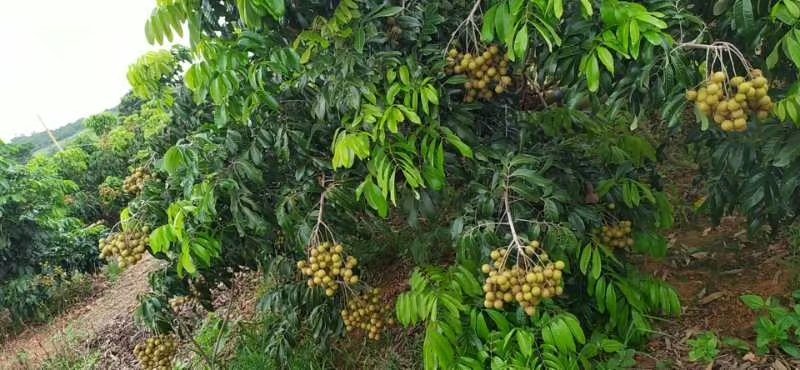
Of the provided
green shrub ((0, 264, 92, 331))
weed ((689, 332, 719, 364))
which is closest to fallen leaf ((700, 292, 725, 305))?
weed ((689, 332, 719, 364))

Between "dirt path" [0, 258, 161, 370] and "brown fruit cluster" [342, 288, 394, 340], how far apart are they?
149 inches

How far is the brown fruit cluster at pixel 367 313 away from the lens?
283 cm

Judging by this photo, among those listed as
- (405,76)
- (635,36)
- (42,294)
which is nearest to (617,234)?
(635,36)

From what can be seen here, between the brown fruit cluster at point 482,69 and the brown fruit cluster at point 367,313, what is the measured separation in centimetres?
113

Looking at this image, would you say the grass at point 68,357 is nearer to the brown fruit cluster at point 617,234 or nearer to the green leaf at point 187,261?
the green leaf at point 187,261

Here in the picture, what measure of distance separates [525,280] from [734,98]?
0.79 m

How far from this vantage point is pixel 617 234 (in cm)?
244

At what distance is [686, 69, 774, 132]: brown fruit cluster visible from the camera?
157cm

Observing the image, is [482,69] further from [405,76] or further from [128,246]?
[128,246]

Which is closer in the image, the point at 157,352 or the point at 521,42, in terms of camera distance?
the point at 521,42

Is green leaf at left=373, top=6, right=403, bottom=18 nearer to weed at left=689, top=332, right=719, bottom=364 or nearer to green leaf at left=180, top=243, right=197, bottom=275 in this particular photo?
green leaf at left=180, top=243, right=197, bottom=275

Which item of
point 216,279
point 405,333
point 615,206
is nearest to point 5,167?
point 216,279

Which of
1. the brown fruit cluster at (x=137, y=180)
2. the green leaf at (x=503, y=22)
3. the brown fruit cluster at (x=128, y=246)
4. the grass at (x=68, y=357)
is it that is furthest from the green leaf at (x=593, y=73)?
the grass at (x=68, y=357)

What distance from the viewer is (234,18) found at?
238 centimetres
